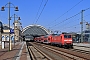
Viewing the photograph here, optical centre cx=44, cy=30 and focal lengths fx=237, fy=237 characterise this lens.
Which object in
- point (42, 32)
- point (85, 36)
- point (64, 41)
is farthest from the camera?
point (42, 32)

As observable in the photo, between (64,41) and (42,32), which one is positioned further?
(42,32)

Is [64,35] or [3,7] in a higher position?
[3,7]

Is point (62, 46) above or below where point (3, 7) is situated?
below

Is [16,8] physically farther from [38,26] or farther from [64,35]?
[38,26]

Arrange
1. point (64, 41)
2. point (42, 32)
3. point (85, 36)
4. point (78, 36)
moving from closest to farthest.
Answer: point (64, 41)
point (85, 36)
point (78, 36)
point (42, 32)

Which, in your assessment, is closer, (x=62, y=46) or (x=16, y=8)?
(x=16, y=8)

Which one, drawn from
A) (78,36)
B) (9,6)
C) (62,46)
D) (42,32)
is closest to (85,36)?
(78,36)

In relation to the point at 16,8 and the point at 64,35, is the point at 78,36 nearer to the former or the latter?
the point at 64,35

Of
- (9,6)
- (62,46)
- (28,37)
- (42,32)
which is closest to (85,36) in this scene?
(28,37)

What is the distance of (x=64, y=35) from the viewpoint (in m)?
49.3

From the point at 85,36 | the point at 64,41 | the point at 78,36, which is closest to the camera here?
the point at 64,41

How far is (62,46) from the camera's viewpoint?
5091 centimetres

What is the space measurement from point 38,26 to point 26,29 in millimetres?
9532

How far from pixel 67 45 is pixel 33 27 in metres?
137
